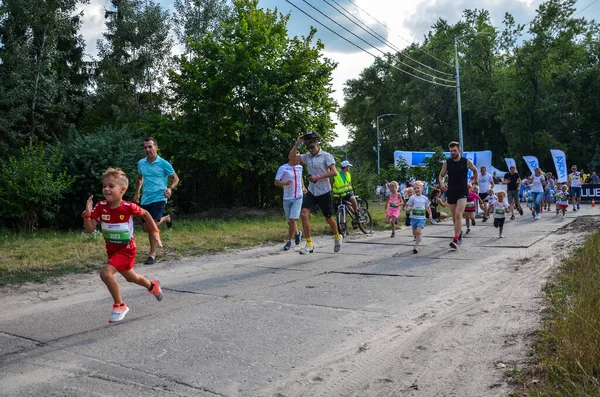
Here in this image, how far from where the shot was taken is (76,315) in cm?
523

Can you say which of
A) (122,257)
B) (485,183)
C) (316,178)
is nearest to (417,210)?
(316,178)

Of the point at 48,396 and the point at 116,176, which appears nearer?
the point at 48,396

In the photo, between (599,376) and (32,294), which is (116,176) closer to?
(32,294)

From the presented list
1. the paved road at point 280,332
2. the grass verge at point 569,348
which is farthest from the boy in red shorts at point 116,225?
the grass verge at point 569,348

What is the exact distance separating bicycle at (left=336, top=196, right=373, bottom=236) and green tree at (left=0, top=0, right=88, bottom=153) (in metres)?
19.1

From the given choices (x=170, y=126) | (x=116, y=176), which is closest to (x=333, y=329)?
(x=116, y=176)

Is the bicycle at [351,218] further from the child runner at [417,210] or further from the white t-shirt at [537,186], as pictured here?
the white t-shirt at [537,186]

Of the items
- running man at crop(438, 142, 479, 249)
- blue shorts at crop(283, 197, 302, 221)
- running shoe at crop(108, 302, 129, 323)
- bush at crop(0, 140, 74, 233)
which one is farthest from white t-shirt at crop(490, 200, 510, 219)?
bush at crop(0, 140, 74, 233)

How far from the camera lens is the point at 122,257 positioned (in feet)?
16.6

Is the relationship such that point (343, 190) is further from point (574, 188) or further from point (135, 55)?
point (135, 55)

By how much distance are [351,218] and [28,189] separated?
8556 mm

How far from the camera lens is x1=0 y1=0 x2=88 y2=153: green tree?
88.3 ft

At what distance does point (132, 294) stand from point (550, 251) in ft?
23.8

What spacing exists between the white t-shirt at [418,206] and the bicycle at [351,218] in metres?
2.52
